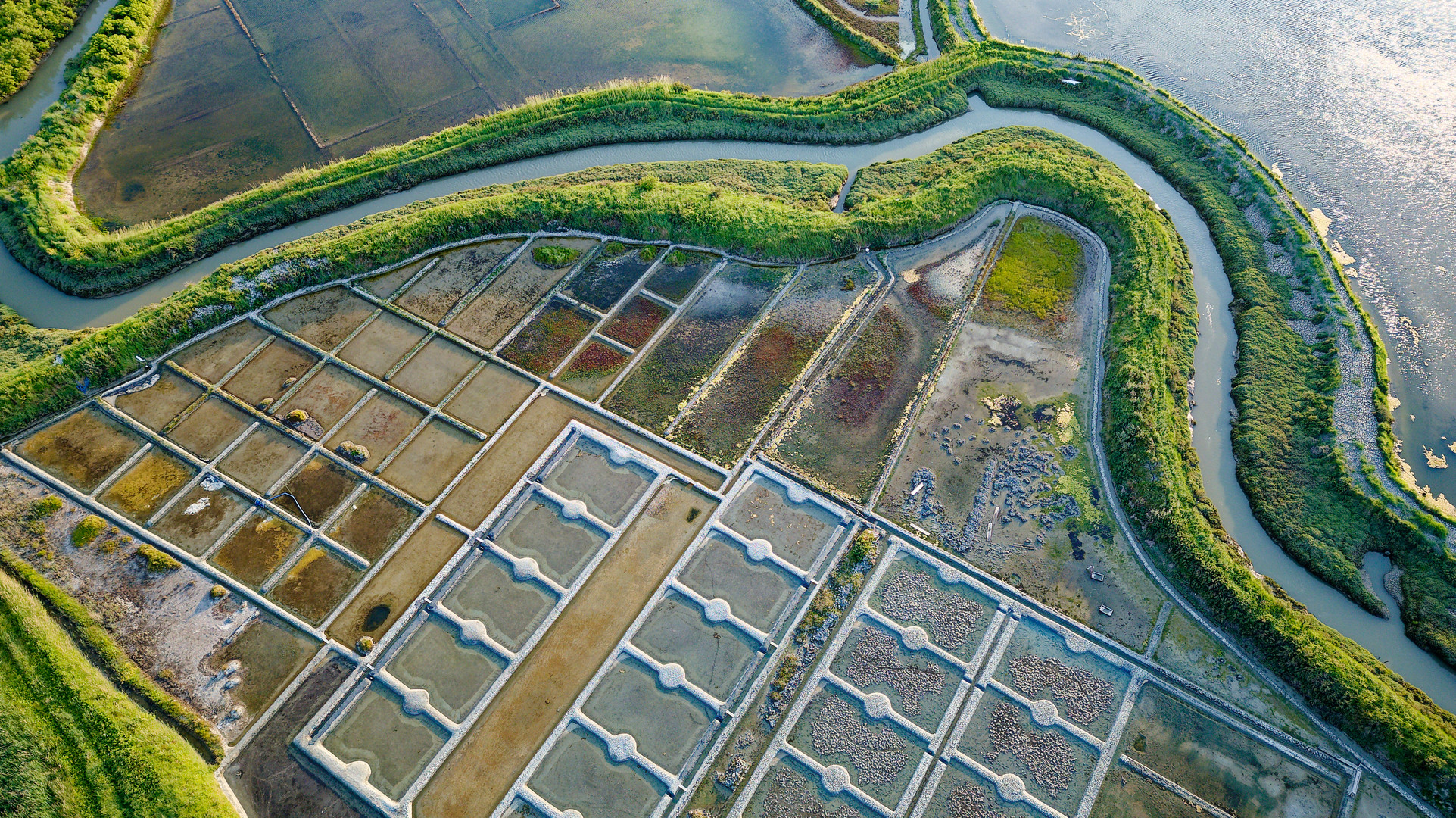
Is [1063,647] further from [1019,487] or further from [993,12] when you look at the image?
[993,12]

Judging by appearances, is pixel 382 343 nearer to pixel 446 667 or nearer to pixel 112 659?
pixel 112 659

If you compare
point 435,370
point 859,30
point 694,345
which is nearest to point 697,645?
point 694,345

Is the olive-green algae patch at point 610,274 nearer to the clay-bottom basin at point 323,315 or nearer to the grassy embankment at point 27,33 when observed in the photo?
the clay-bottom basin at point 323,315

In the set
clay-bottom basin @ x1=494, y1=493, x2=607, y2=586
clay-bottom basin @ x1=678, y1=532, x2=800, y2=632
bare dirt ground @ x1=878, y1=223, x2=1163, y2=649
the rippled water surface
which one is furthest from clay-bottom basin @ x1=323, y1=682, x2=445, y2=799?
the rippled water surface

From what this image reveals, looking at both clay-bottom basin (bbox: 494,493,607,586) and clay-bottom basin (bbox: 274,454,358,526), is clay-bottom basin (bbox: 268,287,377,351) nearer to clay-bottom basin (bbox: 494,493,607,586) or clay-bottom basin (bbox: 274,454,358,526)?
clay-bottom basin (bbox: 274,454,358,526)

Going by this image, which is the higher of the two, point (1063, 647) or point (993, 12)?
point (993, 12)

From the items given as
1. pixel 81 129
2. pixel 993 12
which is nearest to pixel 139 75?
pixel 81 129
